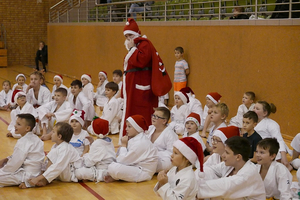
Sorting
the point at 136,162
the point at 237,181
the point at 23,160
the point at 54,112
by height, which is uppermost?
the point at 54,112

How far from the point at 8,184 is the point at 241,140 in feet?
9.44

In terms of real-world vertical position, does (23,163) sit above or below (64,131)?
below

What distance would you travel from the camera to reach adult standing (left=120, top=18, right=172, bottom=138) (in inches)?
264

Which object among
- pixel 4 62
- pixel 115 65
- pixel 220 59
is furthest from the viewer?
pixel 4 62

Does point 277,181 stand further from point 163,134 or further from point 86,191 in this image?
point 86,191

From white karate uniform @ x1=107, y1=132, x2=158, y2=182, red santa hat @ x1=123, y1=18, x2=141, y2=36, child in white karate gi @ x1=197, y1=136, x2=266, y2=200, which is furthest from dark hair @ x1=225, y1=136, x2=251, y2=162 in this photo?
red santa hat @ x1=123, y1=18, x2=141, y2=36

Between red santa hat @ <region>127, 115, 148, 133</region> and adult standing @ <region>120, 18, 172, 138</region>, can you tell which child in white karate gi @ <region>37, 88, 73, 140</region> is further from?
red santa hat @ <region>127, 115, 148, 133</region>

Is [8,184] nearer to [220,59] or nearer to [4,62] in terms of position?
[220,59]

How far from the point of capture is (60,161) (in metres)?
5.29

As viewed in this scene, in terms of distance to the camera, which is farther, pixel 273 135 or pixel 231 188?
pixel 273 135

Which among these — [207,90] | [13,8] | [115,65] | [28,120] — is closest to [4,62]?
[13,8]

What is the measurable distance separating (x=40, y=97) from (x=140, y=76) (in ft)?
9.29

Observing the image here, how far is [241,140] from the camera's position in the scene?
4.15 metres

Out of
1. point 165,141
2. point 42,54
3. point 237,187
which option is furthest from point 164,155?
point 42,54
